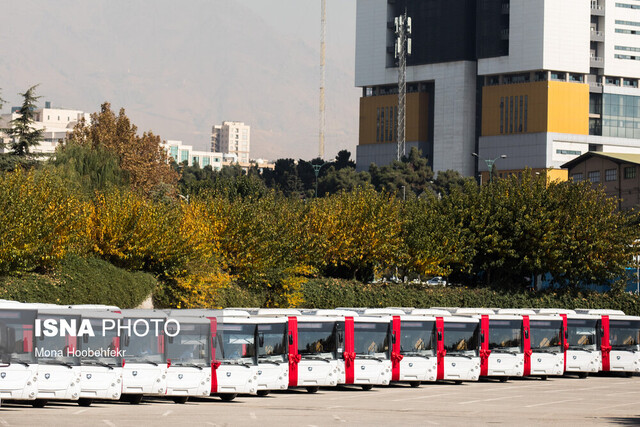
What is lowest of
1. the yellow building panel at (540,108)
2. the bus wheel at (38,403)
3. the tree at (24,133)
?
the bus wheel at (38,403)

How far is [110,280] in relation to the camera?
4897cm

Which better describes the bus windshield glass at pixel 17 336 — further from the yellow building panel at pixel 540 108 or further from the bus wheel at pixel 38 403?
the yellow building panel at pixel 540 108

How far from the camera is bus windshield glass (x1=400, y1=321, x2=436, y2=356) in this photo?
39781 mm

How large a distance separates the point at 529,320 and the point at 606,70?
143985 millimetres

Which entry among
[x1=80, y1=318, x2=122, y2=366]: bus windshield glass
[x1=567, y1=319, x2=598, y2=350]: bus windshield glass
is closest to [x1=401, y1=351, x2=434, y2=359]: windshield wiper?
[x1=567, y1=319, x2=598, y2=350]: bus windshield glass

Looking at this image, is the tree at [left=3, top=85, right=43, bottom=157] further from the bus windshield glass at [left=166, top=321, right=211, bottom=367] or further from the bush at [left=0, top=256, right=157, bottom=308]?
the bus windshield glass at [left=166, top=321, right=211, bottom=367]

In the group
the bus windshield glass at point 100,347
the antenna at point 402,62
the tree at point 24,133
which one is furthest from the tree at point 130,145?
the antenna at point 402,62

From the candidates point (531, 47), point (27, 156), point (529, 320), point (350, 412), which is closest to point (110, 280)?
point (529, 320)

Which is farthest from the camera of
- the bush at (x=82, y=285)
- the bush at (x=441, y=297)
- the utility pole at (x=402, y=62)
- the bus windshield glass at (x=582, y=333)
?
the utility pole at (x=402, y=62)

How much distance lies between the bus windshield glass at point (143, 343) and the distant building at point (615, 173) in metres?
78.6

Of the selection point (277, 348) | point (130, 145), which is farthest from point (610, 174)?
point (277, 348)

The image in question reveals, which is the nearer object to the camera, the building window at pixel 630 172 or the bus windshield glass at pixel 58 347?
the bus windshield glass at pixel 58 347

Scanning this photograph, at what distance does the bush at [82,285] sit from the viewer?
44.1 m

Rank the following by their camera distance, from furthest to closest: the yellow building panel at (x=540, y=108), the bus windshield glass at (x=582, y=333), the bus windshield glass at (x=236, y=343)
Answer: the yellow building panel at (x=540, y=108) < the bus windshield glass at (x=582, y=333) < the bus windshield glass at (x=236, y=343)
